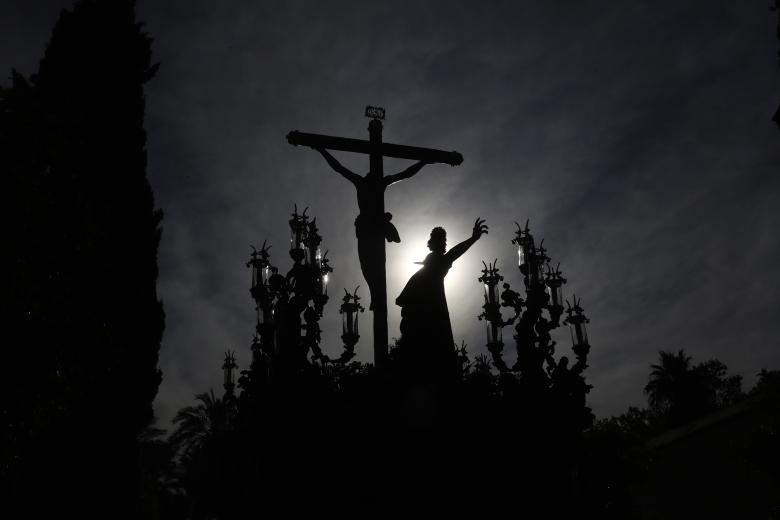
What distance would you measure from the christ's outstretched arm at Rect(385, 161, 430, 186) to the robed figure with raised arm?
1.44 meters

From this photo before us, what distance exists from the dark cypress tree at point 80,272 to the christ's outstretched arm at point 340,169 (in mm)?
4643

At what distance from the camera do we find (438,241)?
6277 millimetres

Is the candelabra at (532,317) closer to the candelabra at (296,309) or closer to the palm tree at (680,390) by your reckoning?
the candelabra at (296,309)

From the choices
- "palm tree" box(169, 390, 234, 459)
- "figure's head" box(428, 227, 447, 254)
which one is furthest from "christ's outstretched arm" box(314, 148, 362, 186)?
"palm tree" box(169, 390, 234, 459)

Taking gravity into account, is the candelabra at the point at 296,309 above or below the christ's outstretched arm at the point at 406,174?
below

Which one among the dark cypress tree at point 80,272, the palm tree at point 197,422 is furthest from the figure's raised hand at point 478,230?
the palm tree at point 197,422

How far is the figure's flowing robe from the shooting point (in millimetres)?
5445

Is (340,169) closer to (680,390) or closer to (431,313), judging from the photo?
(431,313)

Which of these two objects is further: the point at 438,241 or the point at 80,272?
the point at 80,272

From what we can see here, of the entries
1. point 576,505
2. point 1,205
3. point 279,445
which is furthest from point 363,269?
point 1,205

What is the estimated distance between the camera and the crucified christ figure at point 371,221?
6445 millimetres

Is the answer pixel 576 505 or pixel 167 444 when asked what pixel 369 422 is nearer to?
pixel 576 505

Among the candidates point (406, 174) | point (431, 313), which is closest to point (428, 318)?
point (431, 313)

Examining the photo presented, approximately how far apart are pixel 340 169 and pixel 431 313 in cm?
268
